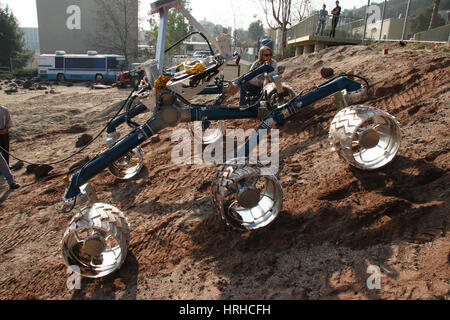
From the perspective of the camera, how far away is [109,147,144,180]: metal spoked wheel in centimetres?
573

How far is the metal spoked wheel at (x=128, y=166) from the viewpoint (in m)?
5.73

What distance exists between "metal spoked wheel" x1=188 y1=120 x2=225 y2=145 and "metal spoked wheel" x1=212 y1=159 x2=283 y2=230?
3.16 meters

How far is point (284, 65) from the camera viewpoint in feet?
38.4

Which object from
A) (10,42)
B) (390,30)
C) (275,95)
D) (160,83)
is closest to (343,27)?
(390,30)

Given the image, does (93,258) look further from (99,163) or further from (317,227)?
(317,227)

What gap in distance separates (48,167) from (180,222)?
4.42 meters

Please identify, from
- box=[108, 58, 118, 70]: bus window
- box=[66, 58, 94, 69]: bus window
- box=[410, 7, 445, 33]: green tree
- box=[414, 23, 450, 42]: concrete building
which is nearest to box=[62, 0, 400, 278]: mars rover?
box=[414, 23, 450, 42]: concrete building

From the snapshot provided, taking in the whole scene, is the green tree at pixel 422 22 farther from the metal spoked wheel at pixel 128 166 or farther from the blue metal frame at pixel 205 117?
the metal spoked wheel at pixel 128 166

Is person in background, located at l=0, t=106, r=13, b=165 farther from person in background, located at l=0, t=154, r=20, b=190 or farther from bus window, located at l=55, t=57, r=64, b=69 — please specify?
bus window, located at l=55, t=57, r=64, b=69

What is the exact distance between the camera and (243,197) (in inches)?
136

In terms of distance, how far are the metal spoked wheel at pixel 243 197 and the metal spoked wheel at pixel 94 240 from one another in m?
1.02

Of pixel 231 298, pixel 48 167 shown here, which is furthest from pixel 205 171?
pixel 48 167

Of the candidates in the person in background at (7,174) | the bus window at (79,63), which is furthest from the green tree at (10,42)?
the person in background at (7,174)

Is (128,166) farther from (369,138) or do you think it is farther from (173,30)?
(173,30)
